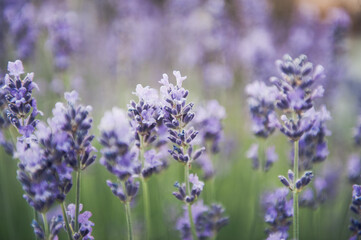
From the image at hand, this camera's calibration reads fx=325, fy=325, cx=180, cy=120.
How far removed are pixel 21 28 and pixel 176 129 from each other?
1.94 metres

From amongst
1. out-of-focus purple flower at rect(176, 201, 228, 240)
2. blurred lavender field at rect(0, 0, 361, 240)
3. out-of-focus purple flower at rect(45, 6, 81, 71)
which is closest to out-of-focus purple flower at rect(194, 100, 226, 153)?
blurred lavender field at rect(0, 0, 361, 240)

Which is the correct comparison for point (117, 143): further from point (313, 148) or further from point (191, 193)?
point (313, 148)

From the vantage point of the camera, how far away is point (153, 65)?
5480 millimetres

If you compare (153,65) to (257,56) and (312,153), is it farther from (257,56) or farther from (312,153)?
(312,153)

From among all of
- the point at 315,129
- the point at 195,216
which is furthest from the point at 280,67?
the point at 195,216

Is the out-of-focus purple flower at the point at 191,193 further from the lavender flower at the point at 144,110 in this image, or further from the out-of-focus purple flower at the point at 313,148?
the out-of-focus purple flower at the point at 313,148

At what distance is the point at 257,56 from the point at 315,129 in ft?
5.43

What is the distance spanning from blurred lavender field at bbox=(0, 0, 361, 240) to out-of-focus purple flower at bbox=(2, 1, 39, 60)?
0.01m

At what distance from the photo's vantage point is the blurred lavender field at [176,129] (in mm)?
1290

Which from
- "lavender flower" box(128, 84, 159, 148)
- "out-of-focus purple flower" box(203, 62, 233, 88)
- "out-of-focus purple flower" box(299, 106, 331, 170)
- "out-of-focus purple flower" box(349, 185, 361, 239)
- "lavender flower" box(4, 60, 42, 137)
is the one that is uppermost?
"out-of-focus purple flower" box(203, 62, 233, 88)

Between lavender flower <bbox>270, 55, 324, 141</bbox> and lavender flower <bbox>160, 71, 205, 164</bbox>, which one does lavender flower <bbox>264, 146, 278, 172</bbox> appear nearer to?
lavender flower <bbox>270, 55, 324, 141</bbox>

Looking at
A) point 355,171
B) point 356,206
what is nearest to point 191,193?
point 356,206

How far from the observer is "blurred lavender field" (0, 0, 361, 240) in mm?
1290

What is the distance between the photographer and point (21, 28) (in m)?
2.65
